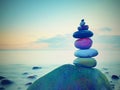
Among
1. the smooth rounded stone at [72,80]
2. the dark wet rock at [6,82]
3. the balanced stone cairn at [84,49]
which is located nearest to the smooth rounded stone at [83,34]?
the balanced stone cairn at [84,49]

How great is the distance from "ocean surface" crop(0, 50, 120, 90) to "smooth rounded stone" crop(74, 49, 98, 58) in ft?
0.24

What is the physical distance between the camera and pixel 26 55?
2686 millimetres

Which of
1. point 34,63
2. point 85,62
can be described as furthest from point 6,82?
point 85,62

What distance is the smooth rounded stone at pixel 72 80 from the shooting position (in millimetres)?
2515

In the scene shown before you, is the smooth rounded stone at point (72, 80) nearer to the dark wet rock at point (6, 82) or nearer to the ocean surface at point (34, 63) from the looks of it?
the ocean surface at point (34, 63)

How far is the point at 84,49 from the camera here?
2.65m

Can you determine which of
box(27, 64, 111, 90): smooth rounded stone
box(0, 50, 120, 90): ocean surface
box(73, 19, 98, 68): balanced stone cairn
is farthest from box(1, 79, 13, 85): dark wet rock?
box(73, 19, 98, 68): balanced stone cairn

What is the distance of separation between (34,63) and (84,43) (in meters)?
0.62

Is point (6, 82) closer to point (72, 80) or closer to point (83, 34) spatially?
point (72, 80)

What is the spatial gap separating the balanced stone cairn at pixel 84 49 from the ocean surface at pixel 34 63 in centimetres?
8

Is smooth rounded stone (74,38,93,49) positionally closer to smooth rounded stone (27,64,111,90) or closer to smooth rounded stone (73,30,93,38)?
smooth rounded stone (73,30,93,38)

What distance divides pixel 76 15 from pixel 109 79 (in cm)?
85

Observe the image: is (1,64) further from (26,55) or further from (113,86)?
(113,86)

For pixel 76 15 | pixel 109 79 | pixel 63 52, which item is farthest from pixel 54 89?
pixel 76 15
